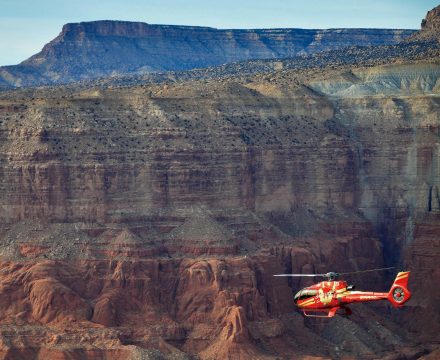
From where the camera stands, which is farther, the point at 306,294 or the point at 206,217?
the point at 206,217

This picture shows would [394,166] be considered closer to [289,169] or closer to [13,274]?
[289,169]

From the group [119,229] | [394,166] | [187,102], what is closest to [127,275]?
[119,229]

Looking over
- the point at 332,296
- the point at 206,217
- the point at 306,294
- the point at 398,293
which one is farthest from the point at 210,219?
the point at 398,293

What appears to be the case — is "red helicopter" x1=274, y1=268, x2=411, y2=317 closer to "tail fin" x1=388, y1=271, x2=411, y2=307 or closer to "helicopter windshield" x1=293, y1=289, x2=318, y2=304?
"helicopter windshield" x1=293, y1=289, x2=318, y2=304

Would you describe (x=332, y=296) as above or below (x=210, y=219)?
below

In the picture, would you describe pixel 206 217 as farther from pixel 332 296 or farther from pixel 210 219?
pixel 332 296

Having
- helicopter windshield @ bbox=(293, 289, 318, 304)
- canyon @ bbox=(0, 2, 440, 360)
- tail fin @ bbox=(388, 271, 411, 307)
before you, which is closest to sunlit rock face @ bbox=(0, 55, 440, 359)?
canyon @ bbox=(0, 2, 440, 360)

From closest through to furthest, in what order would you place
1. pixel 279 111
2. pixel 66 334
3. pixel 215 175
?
pixel 66 334 < pixel 215 175 < pixel 279 111

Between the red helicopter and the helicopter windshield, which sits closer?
the red helicopter
